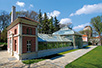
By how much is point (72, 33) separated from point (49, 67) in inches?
613

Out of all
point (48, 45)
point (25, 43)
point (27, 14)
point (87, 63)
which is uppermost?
point (27, 14)

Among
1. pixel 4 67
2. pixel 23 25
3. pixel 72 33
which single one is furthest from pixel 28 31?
pixel 72 33

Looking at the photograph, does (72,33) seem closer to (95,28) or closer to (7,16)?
A: (95,28)

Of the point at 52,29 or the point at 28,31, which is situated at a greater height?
the point at 52,29

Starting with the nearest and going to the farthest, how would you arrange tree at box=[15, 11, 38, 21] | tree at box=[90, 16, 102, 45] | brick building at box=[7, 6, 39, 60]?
1. brick building at box=[7, 6, 39, 60]
2. tree at box=[15, 11, 38, 21]
3. tree at box=[90, 16, 102, 45]

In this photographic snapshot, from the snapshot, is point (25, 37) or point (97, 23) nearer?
point (25, 37)

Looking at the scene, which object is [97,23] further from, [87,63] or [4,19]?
[4,19]

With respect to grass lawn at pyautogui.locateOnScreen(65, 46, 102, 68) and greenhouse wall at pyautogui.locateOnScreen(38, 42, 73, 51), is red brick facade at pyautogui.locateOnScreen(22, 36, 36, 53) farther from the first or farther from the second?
grass lawn at pyautogui.locateOnScreen(65, 46, 102, 68)

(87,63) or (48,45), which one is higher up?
(48,45)

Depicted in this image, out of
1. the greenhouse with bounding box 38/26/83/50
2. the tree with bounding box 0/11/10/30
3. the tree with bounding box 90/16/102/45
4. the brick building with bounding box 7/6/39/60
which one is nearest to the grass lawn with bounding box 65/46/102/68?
the brick building with bounding box 7/6/39/60

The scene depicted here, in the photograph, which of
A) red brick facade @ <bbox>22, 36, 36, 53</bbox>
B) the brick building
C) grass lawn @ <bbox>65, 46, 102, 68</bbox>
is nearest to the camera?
grass lawn @ <bbox>65, 46, 102, 68</bbox>

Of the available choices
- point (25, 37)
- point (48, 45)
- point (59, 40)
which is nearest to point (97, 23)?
point (59, 40)

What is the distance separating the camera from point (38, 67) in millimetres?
5828

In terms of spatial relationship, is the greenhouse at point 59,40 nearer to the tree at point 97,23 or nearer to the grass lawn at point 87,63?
the grass lawn at point 87,63
